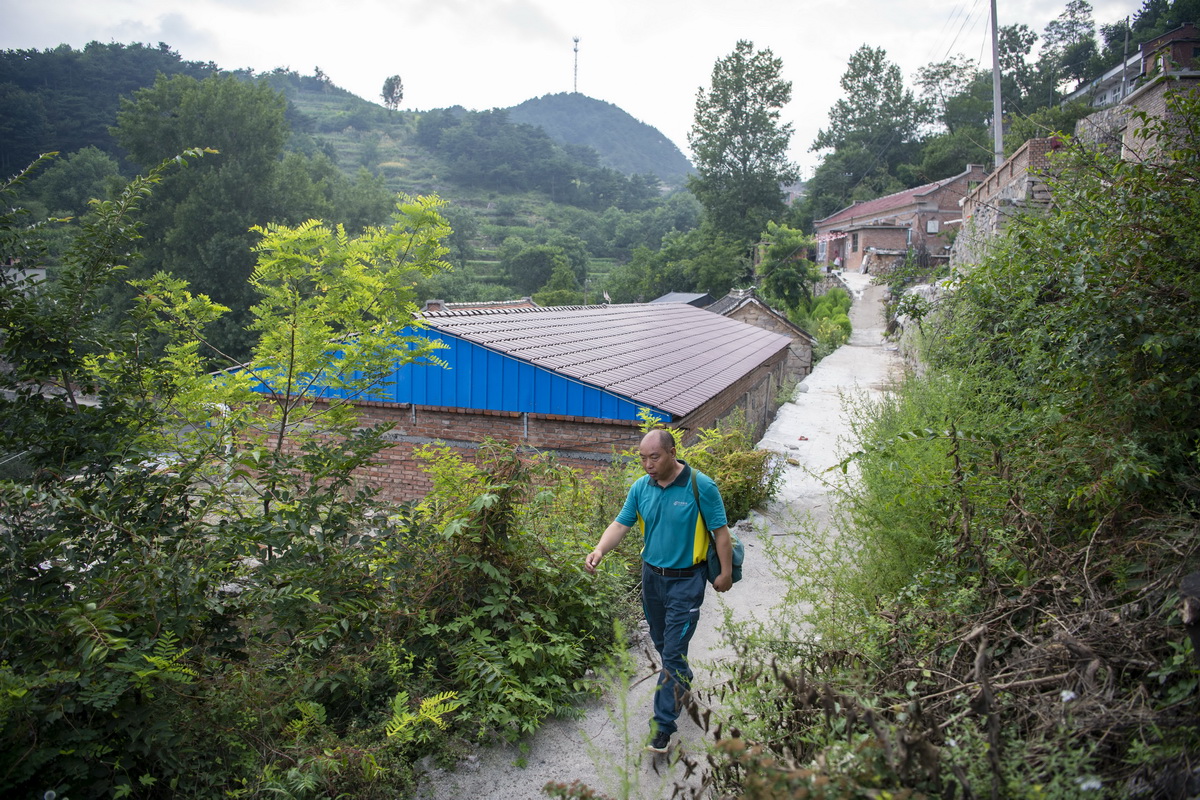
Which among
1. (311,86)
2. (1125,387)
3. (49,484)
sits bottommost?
(49,484)

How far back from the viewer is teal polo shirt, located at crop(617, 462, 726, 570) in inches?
145

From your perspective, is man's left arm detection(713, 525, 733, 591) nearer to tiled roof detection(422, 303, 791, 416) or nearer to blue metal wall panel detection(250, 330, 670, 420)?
tiled roof detection(422, 303, 791, 416)

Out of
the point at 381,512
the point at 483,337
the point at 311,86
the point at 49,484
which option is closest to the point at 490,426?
the point at 483,337

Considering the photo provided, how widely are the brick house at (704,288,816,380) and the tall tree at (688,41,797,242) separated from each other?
98.0ft

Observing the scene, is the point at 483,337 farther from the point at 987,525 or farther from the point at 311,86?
the point at 311,86

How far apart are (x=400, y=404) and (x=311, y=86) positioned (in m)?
156

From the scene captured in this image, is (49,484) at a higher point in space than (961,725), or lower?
higher

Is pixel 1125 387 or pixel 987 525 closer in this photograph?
pixel 1125 387

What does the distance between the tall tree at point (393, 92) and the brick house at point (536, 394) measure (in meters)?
137

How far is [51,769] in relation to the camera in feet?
8.32

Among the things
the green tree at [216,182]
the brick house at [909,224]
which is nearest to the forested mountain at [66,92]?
the green tree at [216,182]

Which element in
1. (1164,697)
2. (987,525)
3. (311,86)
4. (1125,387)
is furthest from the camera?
(311,86)

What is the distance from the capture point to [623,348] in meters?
13.5

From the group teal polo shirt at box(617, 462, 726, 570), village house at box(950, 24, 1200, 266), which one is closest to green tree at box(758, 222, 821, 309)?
village house at box(950, 24, 1200, 266)
